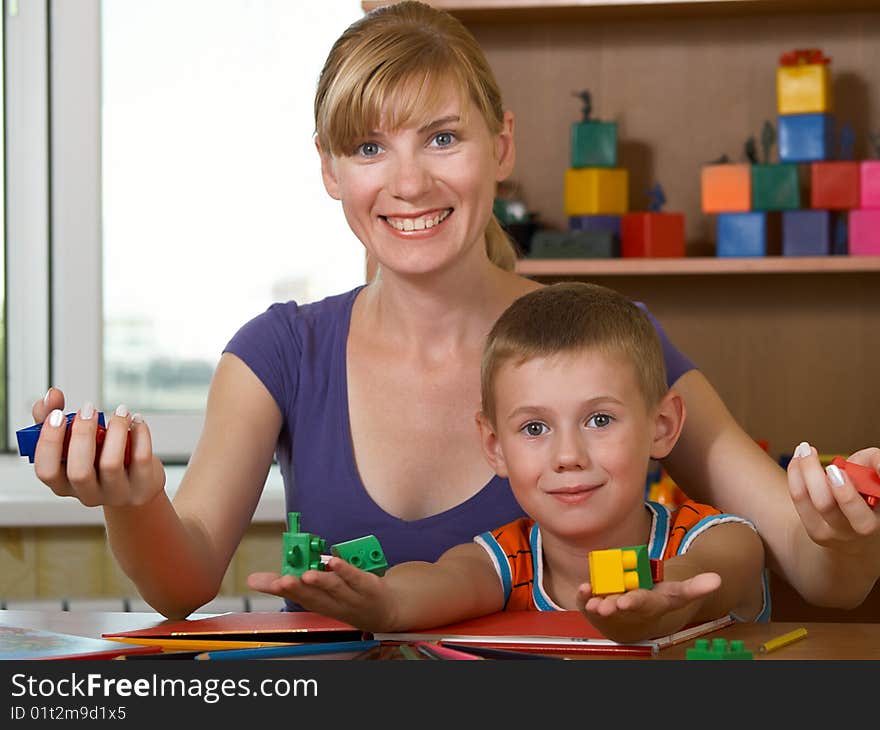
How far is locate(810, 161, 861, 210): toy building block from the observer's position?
2072 mm

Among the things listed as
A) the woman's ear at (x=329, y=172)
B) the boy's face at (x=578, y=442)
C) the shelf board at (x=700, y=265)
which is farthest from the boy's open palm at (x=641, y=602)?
the shelf board at (x=700, y=265)

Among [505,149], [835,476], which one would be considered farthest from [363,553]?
[505,149]

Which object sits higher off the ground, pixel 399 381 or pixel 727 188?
pixel 727 188

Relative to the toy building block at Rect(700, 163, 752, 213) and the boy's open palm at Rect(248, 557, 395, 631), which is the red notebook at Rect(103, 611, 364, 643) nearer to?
the boy's open palm at Rect(248, 557, 395, 631)

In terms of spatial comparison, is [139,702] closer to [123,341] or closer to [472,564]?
[472,564]

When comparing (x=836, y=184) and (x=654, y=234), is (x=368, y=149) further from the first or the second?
(x=836, y=184)

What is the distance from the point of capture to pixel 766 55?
7.50 feet

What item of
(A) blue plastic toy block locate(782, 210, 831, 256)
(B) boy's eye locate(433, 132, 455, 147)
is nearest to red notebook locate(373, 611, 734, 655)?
(B) boy's eye locate(433, 132, 455, 147)

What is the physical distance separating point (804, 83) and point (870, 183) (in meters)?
0.21

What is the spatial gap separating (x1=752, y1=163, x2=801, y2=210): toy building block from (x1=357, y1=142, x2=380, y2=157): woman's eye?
1.03 m

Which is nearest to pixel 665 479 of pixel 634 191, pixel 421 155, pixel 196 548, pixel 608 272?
pixel 608 272

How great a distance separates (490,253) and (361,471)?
1.14ft

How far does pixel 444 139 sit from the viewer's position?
129 centimetres

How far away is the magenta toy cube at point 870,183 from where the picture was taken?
2055mm
